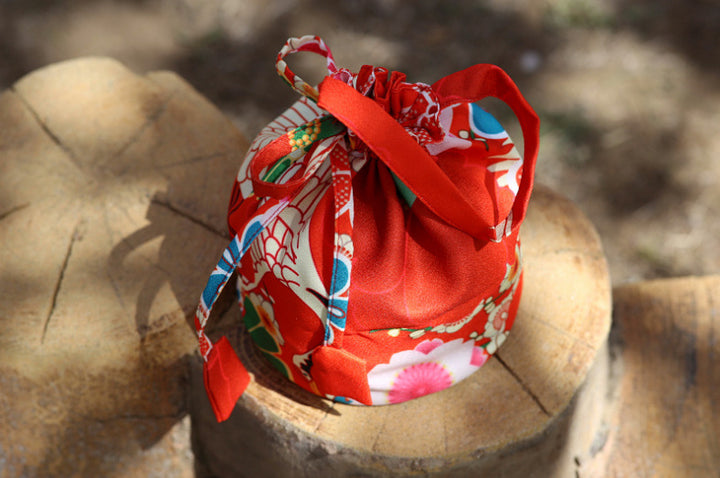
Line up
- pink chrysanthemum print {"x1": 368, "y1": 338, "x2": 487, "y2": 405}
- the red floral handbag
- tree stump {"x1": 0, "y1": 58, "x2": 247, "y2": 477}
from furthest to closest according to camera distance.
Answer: tree stump {"x1": 0, "y1": 58, "x2": 247, "y2": 477} < pink chrysanthemum print {"x1": 368, "y1": 338, "x2": 487, "y2": 405} < the red floral handbag

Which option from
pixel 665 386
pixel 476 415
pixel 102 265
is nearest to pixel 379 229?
pixel 476 415

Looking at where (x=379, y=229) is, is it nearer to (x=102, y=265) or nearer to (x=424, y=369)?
(x=424, y=369)

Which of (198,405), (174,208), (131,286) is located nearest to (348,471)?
(198,405)

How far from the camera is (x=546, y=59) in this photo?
2.65m

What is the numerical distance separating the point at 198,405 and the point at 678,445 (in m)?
1.01

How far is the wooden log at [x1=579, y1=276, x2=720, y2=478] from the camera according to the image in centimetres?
139

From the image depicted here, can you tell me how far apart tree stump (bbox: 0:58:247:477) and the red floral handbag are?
0.28 m

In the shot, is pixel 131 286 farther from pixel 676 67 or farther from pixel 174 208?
pixel 676 67

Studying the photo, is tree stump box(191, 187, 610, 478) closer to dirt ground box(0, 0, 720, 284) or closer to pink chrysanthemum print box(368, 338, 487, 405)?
pink chrysanthemum print box(368, 338, 487, 405)

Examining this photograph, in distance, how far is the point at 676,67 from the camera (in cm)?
260

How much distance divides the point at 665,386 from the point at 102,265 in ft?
4.08

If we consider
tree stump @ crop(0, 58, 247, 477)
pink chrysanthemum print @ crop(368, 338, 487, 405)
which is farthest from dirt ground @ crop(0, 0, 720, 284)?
pink chrysanthemum print @ crop(368, 338, 487, 405)

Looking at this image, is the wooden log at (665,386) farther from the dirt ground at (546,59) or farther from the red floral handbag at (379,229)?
the dirt ground at (546,59)

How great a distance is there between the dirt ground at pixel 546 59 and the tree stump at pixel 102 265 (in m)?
0.91
